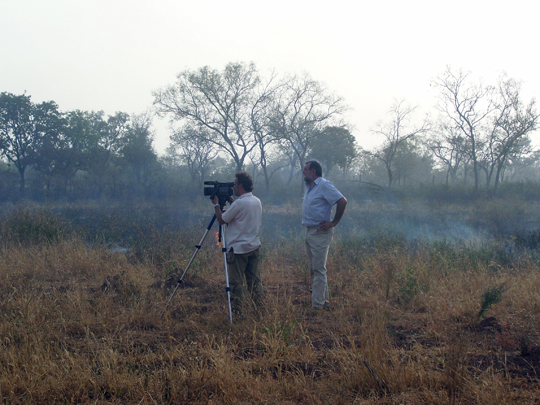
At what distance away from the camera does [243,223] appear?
4.12 m

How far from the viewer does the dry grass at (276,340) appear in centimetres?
263

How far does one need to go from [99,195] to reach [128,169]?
28.4 ft

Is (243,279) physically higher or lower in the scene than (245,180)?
lower

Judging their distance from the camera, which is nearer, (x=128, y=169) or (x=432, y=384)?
(x=432, y=384)

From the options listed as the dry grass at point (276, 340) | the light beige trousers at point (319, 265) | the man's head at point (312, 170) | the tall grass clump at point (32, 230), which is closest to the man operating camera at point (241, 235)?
the dry grass at point (276, 340)

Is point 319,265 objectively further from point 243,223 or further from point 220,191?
point 220,191

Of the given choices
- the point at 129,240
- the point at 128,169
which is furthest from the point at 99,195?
the point at 129,240

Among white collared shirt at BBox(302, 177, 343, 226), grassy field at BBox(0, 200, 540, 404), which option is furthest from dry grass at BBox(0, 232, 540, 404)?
white collared shirt at BBox(302, 177, 343, 226)

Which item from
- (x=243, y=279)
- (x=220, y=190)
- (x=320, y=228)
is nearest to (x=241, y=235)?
(x=243, y=279)

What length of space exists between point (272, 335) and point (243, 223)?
47.2 inches

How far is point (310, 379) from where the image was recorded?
279 centimetres

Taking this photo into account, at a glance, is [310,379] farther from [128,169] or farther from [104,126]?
[104,126]

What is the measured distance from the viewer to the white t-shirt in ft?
13.4

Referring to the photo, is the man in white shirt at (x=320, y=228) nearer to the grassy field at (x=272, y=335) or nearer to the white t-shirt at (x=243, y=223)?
the grassy field at (x=272, y=335)
